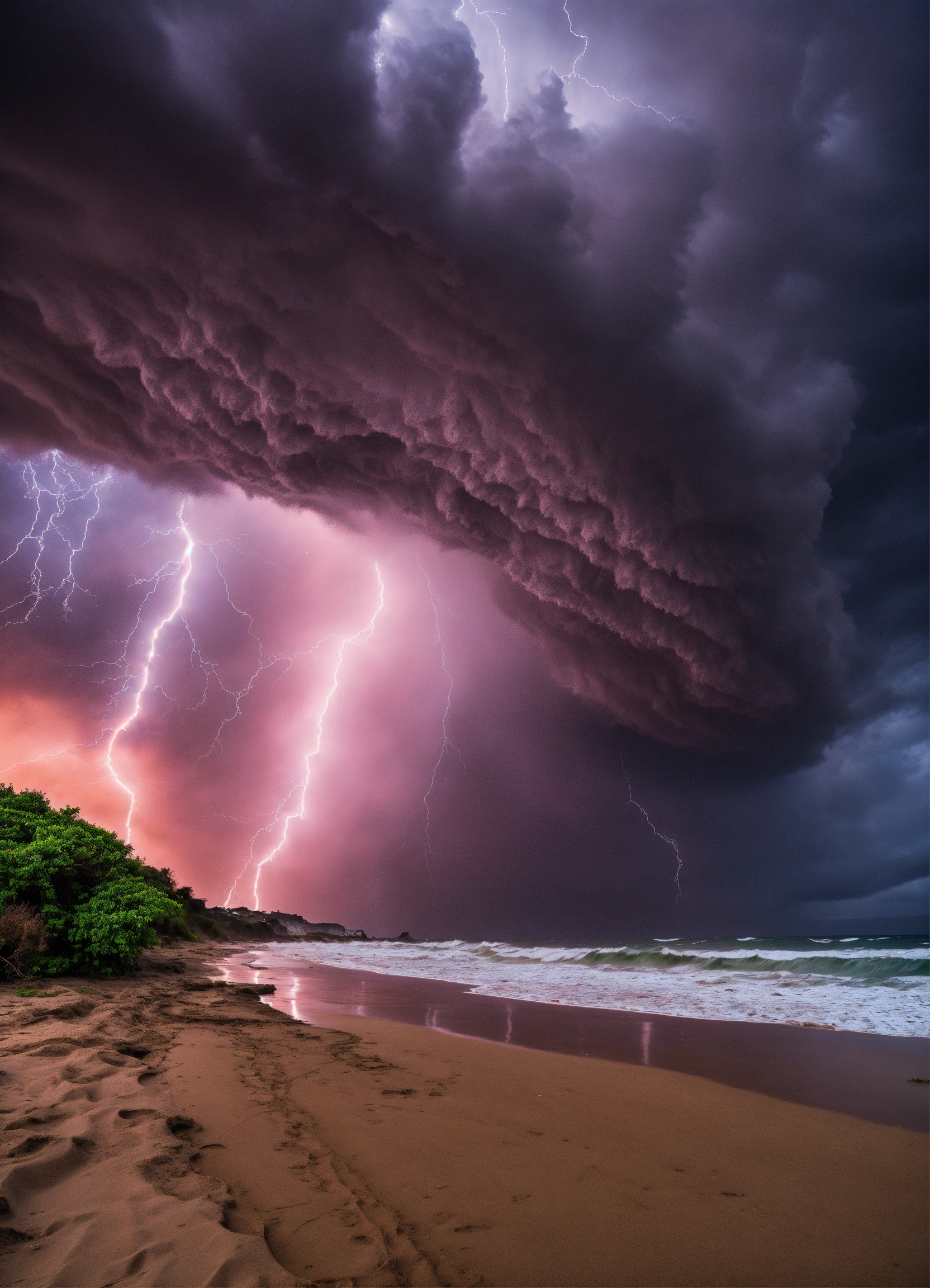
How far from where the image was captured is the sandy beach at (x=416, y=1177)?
2359 mm

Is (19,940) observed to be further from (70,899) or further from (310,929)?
(310,929)

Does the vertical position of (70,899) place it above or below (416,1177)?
above

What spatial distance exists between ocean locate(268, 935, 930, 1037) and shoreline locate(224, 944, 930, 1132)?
1.20 m

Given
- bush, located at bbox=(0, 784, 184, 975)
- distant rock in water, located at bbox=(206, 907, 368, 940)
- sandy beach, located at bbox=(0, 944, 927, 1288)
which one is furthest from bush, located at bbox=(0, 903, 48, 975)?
distant rock in water, located at bbox=(206, 907, 368, 940)

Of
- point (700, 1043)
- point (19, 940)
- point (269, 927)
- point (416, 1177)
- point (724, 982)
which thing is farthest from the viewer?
point (269, 927)

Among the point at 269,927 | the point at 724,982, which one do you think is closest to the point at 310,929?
the point at 269,927

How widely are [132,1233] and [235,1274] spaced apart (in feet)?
1.84

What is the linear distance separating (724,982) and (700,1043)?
10.3m

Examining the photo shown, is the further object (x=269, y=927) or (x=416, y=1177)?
(x=269, y=927)

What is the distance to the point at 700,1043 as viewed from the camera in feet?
26.9

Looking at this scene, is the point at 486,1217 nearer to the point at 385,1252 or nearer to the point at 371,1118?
the point at 385,1252

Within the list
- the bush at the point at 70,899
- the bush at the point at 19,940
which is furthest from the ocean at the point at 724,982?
the bush at the point at 19,940

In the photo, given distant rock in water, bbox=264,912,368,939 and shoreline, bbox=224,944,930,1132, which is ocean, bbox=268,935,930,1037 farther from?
distant rock in water, bbox=264,912,368,939

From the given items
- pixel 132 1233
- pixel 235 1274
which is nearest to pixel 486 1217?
pixel 235 1274
